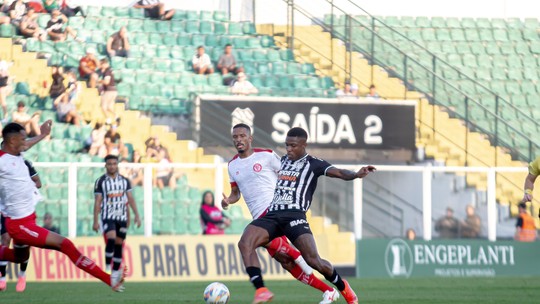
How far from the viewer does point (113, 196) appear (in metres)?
21.6

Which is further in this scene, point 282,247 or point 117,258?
point 117,258

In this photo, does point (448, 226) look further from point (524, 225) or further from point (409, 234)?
point (524, 225)

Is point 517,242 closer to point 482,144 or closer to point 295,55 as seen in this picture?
point 482,144

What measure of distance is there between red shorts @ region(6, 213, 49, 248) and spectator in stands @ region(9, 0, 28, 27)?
14.5m

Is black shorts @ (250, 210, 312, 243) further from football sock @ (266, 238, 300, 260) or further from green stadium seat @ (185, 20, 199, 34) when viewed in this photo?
green stadium seat @ (185, 20, 199, 34)

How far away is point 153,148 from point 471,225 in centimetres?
710

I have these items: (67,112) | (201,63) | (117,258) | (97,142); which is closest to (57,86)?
(67,112)

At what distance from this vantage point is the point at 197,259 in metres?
25.5

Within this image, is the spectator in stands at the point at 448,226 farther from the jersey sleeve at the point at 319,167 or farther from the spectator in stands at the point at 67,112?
the jersey sleeve at the point at 319,167

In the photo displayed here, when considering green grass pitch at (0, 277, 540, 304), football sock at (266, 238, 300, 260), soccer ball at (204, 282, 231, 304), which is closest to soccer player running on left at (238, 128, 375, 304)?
soccer ball at (204, 282, 231, 304)

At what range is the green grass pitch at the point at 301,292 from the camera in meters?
17.0

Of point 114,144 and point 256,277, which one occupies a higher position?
point 114,144

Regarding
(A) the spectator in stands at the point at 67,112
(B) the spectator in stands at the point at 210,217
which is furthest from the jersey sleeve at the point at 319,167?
(A) the spectator in stands at the point at 67,112

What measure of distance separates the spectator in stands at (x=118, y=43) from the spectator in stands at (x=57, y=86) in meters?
2.66
